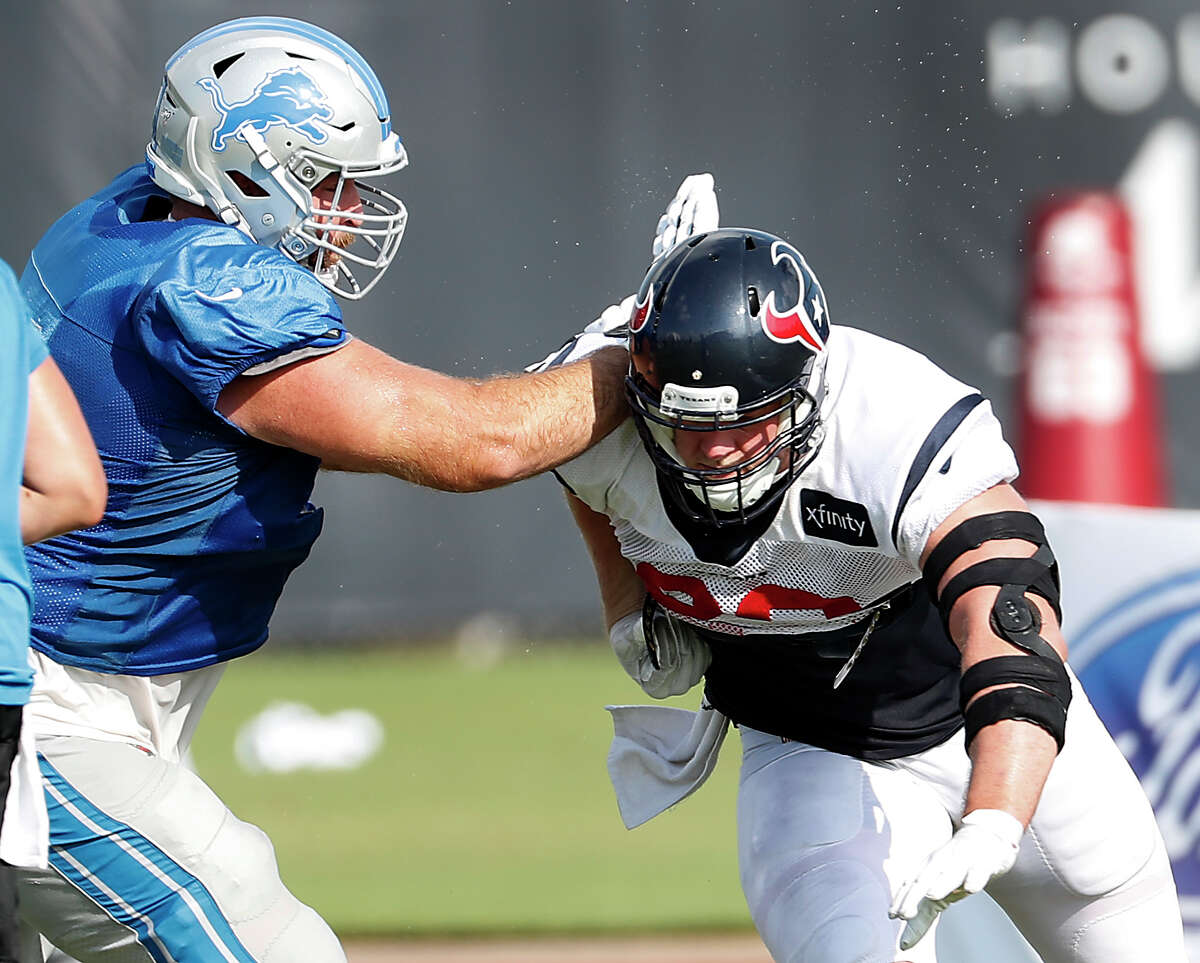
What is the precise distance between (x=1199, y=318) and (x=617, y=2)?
2.95 m

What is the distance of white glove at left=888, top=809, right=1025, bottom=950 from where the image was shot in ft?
7.66

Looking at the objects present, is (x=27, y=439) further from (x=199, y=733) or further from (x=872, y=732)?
(x=199, y=733)

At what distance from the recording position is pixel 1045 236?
295 inches

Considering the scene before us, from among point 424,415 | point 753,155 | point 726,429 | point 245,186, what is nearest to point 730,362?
point 726,429

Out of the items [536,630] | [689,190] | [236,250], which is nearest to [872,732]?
[689,190]

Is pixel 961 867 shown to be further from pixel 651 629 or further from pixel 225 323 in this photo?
pixel 225 323

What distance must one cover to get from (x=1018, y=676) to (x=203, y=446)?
1.39 metres

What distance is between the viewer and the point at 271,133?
3.05 m

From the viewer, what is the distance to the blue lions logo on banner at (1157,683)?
434cm

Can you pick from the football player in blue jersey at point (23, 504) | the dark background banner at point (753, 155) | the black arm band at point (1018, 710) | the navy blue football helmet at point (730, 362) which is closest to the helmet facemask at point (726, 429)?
the navy blue football helmet at point (730, 362)

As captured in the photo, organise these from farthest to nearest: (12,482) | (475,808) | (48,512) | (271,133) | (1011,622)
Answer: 1. (475,808)
2. (271,133)
3. (1011,622)
4. (48,512)
5. (12,482)

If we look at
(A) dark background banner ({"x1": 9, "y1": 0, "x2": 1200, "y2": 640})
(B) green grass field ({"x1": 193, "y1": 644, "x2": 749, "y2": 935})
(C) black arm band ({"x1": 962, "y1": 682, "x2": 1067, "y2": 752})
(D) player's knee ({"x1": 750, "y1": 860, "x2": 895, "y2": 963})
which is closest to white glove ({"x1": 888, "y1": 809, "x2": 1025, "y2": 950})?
(C) black arm band ({"x1": 962, "y1": 682, "x2": 1067, "y2": 752})

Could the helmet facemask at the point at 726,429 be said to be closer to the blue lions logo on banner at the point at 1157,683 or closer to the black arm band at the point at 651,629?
the black arm band at the point at 651,629

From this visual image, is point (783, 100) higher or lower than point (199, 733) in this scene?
higher
